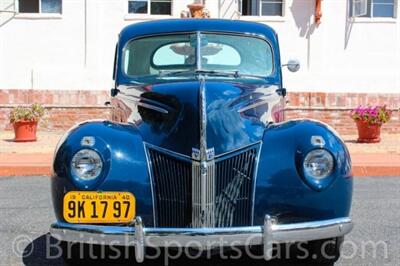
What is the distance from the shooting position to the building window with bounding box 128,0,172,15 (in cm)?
1419

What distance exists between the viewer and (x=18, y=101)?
13742 millimetres

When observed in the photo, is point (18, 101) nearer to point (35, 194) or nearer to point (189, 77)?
point (35, 194)

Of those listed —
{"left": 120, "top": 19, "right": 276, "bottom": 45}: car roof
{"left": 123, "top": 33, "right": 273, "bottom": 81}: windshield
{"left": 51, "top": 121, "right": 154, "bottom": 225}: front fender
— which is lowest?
{"left": 51, "top": 121, "right": 154, "bottom": 225}: front fender

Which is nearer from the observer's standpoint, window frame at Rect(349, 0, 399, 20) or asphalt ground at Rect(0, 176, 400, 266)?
asphalt ground at Rect(0, 176, 400, 266)

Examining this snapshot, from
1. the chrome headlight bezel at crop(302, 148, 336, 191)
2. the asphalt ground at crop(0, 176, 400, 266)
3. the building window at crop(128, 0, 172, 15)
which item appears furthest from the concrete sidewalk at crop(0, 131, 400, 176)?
the chrome headlight bezel at crop(302, 148, 336, 191)

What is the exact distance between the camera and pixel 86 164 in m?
3.52

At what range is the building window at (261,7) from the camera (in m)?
14.3

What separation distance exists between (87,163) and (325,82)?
37.2 feet

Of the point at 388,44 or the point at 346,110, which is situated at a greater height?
A: the point at 388,44

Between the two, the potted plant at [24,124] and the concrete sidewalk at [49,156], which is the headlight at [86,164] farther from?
the potted plant at [24,124]

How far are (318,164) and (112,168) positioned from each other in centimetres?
126

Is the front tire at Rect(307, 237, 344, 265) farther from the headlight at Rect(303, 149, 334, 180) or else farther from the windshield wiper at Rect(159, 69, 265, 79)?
the windshield wiper at Rect(159, 69, 265, 79)

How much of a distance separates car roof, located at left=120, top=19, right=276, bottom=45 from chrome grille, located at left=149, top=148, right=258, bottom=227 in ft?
6.30

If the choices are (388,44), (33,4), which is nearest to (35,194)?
(33,4)
